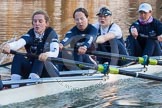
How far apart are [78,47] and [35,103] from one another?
6.16 feet

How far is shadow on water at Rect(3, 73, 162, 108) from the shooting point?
8.76 metres

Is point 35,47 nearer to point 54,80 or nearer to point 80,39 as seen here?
point 54,80

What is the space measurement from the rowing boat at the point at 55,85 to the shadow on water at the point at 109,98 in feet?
0.28

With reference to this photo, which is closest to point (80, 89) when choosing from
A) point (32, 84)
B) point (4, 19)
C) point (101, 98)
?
point (101, 98)

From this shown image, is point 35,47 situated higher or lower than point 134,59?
higher

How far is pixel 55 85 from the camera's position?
9.21 metres

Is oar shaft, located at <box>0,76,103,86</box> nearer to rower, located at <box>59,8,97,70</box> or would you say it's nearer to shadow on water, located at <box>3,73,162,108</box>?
shadow on water, located at <box>3,73,162,108</box>

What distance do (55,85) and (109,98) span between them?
1.03 metres

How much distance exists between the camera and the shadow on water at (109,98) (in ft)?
28.7

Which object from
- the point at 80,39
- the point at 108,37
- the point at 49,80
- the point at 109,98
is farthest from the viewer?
the point at 108,37

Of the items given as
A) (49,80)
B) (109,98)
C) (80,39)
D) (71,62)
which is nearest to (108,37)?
(80,39)

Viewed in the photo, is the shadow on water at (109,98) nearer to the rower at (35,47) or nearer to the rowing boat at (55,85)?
the rowing boat at (55,85)

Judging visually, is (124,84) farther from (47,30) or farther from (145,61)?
(47,30)

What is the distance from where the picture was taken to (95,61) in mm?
10828
